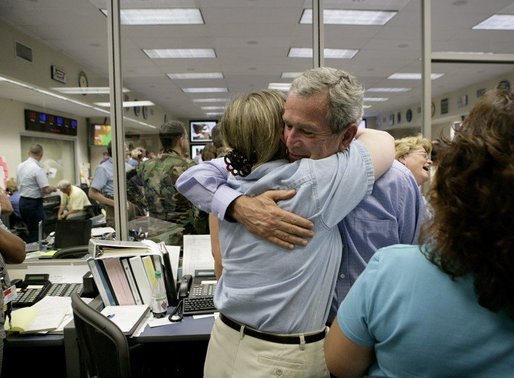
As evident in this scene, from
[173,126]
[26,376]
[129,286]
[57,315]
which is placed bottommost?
[26,376]

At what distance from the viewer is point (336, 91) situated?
0.92m

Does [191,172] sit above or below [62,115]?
below

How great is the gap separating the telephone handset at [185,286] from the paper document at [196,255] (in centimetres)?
5

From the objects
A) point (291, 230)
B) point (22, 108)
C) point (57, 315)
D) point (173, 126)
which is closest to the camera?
point (291, 230)

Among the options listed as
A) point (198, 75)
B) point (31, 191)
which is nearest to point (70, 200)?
point (31, 191)

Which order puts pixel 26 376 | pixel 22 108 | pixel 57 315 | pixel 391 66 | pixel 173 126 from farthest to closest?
pixel 391 66, pixel 22 108, pixel 173 126, pixel 26 376, pixel 57 315

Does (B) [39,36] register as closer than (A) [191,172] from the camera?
No

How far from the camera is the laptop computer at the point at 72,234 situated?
2.89m

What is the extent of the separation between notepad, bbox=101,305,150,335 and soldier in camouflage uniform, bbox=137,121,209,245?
3.07 ft

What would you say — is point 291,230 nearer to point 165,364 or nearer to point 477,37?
point 165,364

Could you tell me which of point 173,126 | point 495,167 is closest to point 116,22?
point 173,126

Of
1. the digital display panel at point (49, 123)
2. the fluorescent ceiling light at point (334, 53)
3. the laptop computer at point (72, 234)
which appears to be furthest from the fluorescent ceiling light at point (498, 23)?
the digital display panel at point (49, 123)

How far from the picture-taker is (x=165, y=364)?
2604 mm

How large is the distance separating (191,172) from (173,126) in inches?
87.3
